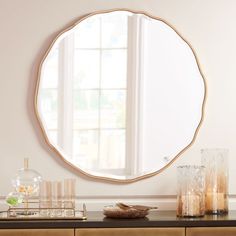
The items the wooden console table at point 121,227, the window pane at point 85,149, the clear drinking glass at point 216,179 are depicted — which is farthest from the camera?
the window pane at point 85,149

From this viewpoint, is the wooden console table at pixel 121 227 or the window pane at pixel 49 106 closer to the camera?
the wooden console table at pixel 121 227

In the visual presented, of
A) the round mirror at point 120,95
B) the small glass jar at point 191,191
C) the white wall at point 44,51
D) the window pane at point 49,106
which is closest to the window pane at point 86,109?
the round mirror at point 120,95

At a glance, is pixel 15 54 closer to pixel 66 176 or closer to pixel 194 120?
pixel 66 176

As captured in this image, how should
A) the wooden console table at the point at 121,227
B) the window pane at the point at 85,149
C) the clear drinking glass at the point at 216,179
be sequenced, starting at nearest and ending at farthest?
1. the wooden console table at the point at 121,227
2. the clear drinking glass at the point at 216,179
3. the window pane at the point at 85,149

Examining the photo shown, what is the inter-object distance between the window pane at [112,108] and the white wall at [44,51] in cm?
31

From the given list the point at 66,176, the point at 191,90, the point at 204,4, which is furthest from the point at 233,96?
the point at 66,176

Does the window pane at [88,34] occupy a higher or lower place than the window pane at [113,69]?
higher

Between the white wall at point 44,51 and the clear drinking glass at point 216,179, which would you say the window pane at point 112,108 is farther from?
the clear drinking glass at point 216,179

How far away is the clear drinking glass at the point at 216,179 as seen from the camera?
11.2 feet

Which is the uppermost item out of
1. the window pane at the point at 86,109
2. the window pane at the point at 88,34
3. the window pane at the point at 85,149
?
the window pane at the point at 88,34

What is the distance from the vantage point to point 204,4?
363 cm

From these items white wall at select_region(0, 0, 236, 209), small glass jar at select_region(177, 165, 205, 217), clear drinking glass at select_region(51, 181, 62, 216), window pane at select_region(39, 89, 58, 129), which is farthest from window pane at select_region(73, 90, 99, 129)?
small glass jar at select_region(177, 165, 205, 217)

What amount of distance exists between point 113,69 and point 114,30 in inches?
8.0

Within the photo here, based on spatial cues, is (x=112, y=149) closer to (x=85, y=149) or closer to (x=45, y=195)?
(x=85, y=149)
